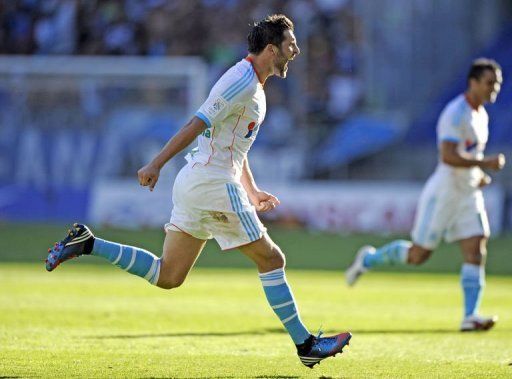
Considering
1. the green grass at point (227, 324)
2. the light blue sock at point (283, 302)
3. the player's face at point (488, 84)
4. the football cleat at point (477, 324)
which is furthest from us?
the player's face at point (488, 84)

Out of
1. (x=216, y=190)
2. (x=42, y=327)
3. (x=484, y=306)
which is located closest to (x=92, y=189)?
(x=484, y=306)

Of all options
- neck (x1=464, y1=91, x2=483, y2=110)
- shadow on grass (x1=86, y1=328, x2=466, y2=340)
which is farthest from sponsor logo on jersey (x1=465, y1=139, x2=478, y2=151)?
shadow on grass (x1=86, y1=328, x2=466, y2=340)

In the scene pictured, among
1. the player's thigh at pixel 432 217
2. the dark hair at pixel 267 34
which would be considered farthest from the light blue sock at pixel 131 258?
the player's thigh at pixel 432 217

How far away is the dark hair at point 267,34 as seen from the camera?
7109 mm

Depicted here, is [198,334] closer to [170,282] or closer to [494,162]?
[170,282]

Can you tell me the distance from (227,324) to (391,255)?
8.61ft

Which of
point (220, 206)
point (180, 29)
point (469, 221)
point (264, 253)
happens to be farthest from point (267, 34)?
point (180, 29)

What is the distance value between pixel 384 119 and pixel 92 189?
8.08 metres

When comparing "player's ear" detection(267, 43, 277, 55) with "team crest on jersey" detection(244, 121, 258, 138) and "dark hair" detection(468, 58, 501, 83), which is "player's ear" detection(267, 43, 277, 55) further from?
"dark hair" detection(468, 58, 501, 83)

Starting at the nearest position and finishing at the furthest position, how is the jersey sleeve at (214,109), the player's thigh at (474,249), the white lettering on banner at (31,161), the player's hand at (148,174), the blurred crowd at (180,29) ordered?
the player's hand at (148,174) → the jersey sleeve at (214,109) → the player's thigh at (474,249) → the white lettering on banner at (31,161) → the blurred crowd at (180,29)

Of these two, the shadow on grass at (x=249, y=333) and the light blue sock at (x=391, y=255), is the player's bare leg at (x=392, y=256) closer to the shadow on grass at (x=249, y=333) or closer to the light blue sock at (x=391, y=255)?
the light blue sock at (x=391, y=255)

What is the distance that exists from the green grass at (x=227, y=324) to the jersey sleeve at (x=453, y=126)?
5.94 ft

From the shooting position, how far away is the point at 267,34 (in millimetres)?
7109

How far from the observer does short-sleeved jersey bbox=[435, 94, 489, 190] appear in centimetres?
1048
